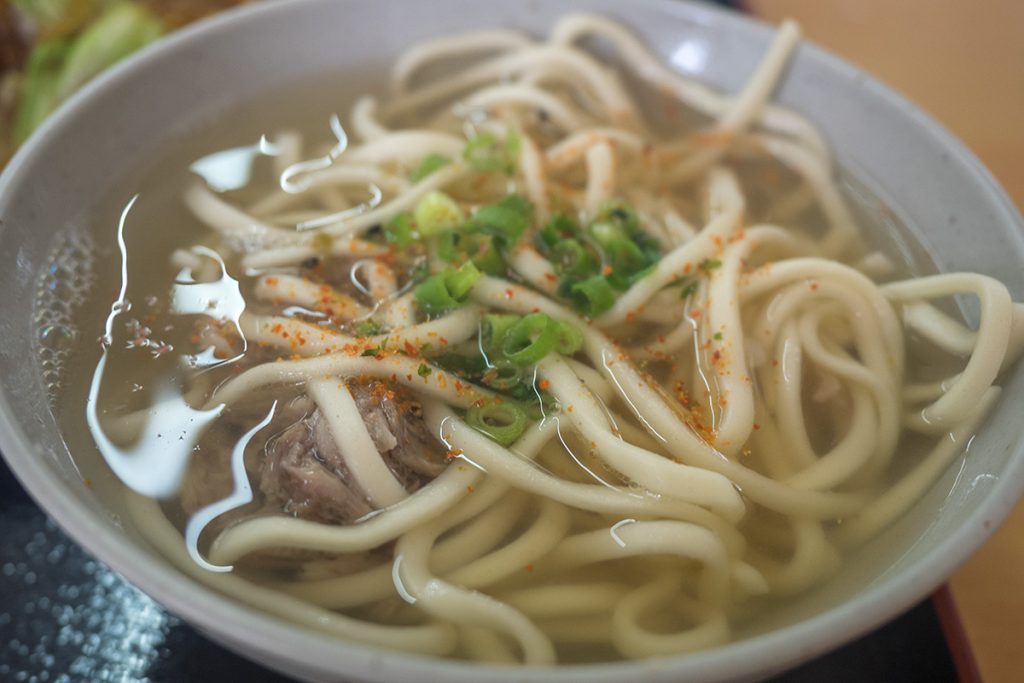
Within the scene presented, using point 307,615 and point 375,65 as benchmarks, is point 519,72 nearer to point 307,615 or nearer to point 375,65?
point 375,65

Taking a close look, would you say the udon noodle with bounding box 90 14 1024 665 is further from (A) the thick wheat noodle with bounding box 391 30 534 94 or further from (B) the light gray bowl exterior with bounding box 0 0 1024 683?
(A) the thick wheat noodle with bounding box 391 30 534 94

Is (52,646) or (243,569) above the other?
(243,569)

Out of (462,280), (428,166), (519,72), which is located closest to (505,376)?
(462,280)

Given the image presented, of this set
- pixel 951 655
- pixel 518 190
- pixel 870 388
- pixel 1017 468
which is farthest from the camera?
pixel 518 190

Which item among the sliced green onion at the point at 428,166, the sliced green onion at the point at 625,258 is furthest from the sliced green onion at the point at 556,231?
the sliced green onion at the point at 428,166

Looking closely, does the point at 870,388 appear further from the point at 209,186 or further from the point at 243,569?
the point at 209,186

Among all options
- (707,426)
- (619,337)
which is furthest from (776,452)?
(619,337)
